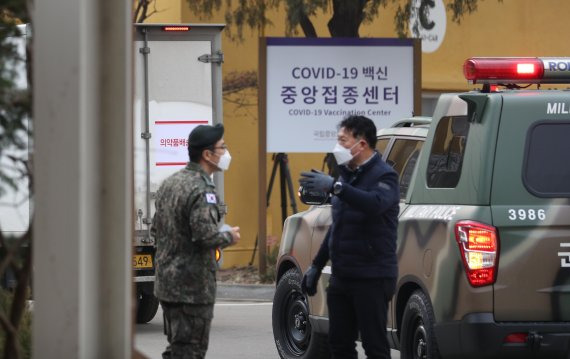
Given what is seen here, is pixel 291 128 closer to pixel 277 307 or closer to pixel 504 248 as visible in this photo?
pixel 277 307

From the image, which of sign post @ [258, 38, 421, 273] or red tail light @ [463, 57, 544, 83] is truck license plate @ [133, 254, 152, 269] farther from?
red tail light @ [463, 57, 544, 83]

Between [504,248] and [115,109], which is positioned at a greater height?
[115,109]

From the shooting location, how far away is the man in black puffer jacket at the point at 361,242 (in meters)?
6.85

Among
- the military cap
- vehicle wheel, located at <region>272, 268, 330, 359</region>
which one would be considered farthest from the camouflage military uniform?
vehicle wheel, located at <region>272, 268, 330, 359</region>

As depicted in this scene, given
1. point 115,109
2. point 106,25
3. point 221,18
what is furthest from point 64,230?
point 221,18

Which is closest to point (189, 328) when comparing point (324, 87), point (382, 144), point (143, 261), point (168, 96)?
point (382, 144)

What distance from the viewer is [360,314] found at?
6871 millimetres

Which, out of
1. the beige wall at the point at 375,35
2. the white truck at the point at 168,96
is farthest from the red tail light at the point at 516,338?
the beige wall at the point at 375,35

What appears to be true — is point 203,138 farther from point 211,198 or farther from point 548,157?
point 548,157

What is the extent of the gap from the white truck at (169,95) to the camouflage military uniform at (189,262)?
260 inches

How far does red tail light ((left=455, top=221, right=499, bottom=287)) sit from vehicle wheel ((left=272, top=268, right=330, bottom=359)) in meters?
2.34

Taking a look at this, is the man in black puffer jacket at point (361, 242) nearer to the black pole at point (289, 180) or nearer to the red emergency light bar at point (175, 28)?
the red emergency light bar at point (175, 28)

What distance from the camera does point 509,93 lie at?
24.3ft

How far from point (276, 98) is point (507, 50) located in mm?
5911
